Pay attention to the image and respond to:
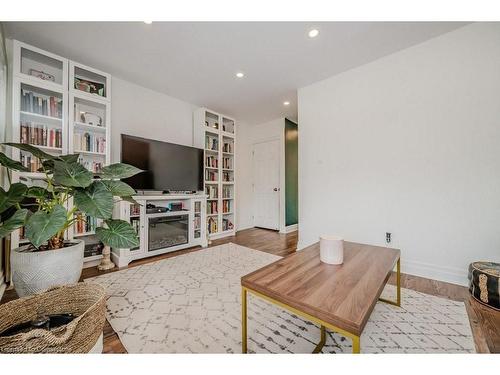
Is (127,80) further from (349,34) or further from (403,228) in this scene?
(403,228)

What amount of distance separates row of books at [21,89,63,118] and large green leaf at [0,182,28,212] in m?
1.31

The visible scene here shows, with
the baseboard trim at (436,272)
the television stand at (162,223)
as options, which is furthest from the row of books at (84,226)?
the baseboard trim at (436,272)

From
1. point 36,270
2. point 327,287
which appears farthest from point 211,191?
point 327,287

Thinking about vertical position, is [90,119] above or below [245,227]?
above

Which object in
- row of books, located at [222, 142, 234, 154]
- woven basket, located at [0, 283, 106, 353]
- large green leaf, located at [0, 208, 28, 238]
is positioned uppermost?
row of books, located at [222, 142, 234, 154]

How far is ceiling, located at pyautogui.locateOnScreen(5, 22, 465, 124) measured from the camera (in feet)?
6.06

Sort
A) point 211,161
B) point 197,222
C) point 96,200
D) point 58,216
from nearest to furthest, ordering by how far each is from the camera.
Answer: point 58,216
point 96,200
point 197,222
point 211,161

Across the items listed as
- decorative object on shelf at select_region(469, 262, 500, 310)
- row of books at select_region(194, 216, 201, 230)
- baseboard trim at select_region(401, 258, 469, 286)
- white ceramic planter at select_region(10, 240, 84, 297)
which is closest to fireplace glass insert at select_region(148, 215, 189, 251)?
row of books at select_region(194, 216, 201, 230)

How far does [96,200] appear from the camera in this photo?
1.16 meters

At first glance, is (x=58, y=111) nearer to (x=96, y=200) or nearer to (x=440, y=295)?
(x=96, y=200)

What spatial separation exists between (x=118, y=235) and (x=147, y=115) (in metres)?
2.42

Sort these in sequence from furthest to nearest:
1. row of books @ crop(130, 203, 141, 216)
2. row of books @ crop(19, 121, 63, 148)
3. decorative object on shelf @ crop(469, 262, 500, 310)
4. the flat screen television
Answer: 1. the flat screen television
2. row of books @ crop(130, 203, 141, 216)
3. row of books @ crop(19, 121, 63, 148)
4. decorative object on shelf @ crop(469, 262, 500, 310)

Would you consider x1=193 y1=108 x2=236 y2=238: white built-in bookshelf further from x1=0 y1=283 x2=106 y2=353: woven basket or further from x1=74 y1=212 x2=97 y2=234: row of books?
x1=0 y1=283 x2=106 y2=353: woven basket

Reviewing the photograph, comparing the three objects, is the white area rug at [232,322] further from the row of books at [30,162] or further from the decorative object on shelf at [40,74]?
the decorative object on shelf at [40,74]
